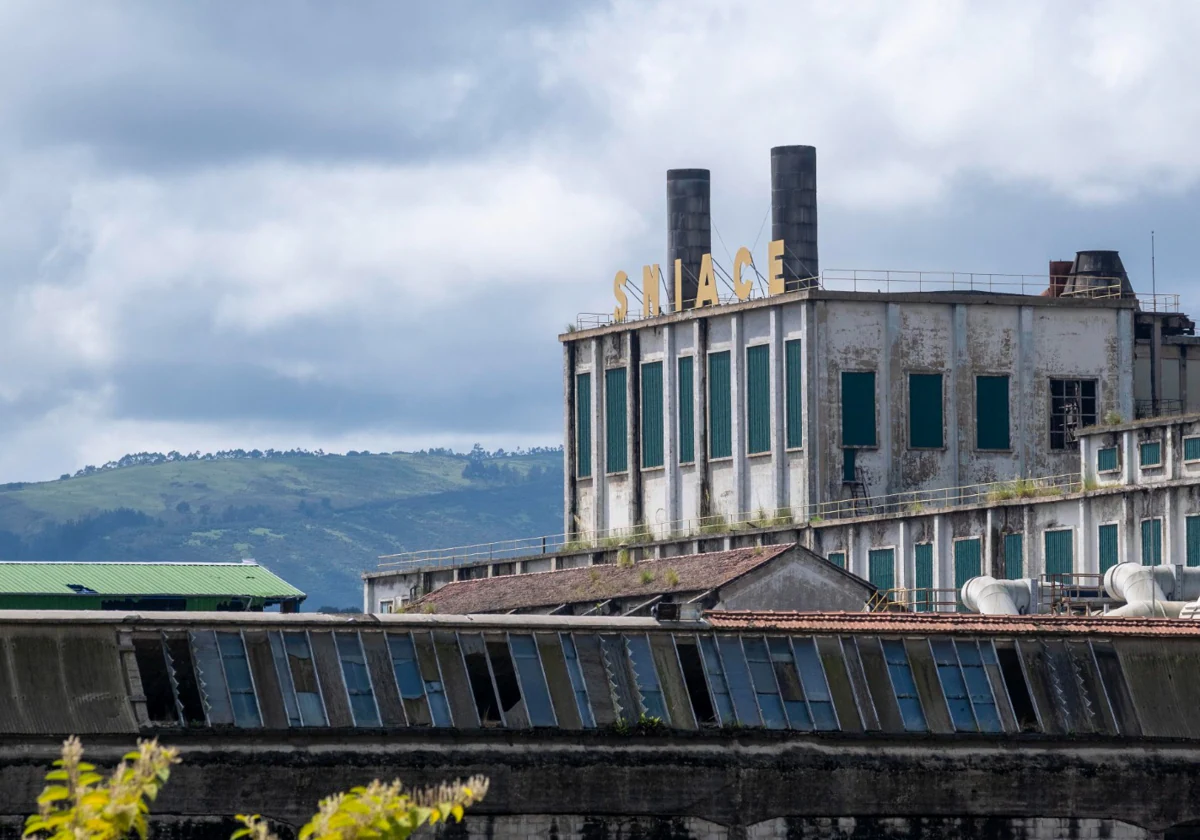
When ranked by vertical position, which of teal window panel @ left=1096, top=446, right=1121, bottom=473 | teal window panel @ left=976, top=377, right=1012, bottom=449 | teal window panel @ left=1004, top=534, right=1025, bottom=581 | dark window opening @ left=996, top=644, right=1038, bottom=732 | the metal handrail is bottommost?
dark window opening @ left=996, top=644, right=1038, bottom=732

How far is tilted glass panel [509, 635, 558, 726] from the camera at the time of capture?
147 ft

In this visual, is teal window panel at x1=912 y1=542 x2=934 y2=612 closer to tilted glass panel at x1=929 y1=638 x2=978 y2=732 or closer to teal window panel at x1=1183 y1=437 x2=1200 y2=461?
teal window panel at x1=1183 y1=437 x2=1200 y2=461

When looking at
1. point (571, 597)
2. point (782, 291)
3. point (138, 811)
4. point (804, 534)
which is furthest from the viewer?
point (782, 291)

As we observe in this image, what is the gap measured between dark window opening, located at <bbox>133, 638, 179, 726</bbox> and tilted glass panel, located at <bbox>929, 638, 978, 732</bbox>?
13.7m

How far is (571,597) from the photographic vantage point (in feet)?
238

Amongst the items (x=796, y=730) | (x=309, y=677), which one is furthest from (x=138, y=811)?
(x=796, y=730)

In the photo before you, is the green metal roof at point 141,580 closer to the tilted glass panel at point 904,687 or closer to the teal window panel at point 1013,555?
the teal window panel at point 1013,555

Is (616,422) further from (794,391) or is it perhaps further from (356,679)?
(356,679)

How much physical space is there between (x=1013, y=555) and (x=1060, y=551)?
2109mm

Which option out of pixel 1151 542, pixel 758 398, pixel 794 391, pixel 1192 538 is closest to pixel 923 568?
pixel 1151 542

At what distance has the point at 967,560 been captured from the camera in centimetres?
8438

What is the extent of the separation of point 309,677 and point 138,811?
26.3 meters

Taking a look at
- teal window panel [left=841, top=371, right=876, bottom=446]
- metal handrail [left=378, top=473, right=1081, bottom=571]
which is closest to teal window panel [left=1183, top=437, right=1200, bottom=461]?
metal handrail [left=378, top=473, right=1081, bottom=571]

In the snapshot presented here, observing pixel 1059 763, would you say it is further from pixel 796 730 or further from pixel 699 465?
pixel 699 465
